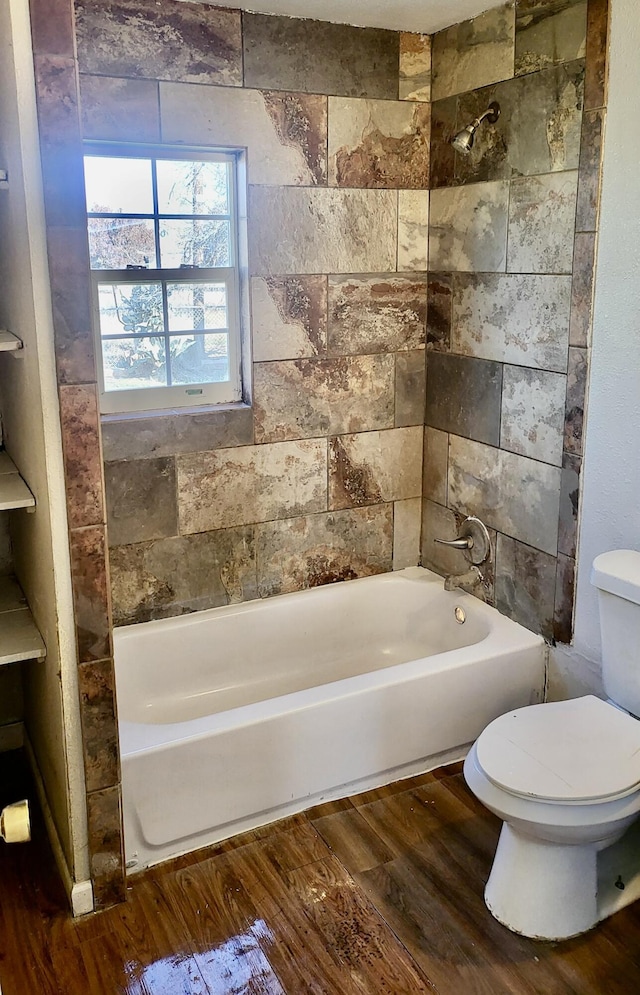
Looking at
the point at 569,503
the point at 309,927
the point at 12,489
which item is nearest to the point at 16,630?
the point at 12,489

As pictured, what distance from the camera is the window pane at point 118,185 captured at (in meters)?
2.71

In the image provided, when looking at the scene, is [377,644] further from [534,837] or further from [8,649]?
[8,649]

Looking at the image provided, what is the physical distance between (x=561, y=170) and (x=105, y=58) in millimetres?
1426

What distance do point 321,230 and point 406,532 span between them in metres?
1.25

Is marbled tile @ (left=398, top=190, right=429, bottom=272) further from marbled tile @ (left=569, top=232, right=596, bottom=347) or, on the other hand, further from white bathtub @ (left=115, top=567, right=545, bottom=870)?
white bathtub @ (left=115, top=567, right=545, bottom=870)

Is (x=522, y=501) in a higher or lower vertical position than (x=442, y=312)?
lower

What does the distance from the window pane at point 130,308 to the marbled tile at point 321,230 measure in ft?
1.20

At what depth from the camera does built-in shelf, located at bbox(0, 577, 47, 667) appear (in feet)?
7.15

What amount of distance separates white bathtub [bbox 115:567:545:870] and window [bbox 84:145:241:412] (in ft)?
2.83

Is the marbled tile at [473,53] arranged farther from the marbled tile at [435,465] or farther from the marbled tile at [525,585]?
the marbled tile at [525,585]

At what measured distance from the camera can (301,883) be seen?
7.62ft

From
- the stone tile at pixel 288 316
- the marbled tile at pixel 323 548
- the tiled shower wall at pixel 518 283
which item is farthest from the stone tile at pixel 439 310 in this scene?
the marbled tile at pixel 323 548

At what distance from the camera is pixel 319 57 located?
2.85 meters

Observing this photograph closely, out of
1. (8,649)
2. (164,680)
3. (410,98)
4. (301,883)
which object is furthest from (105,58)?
(301,883)
